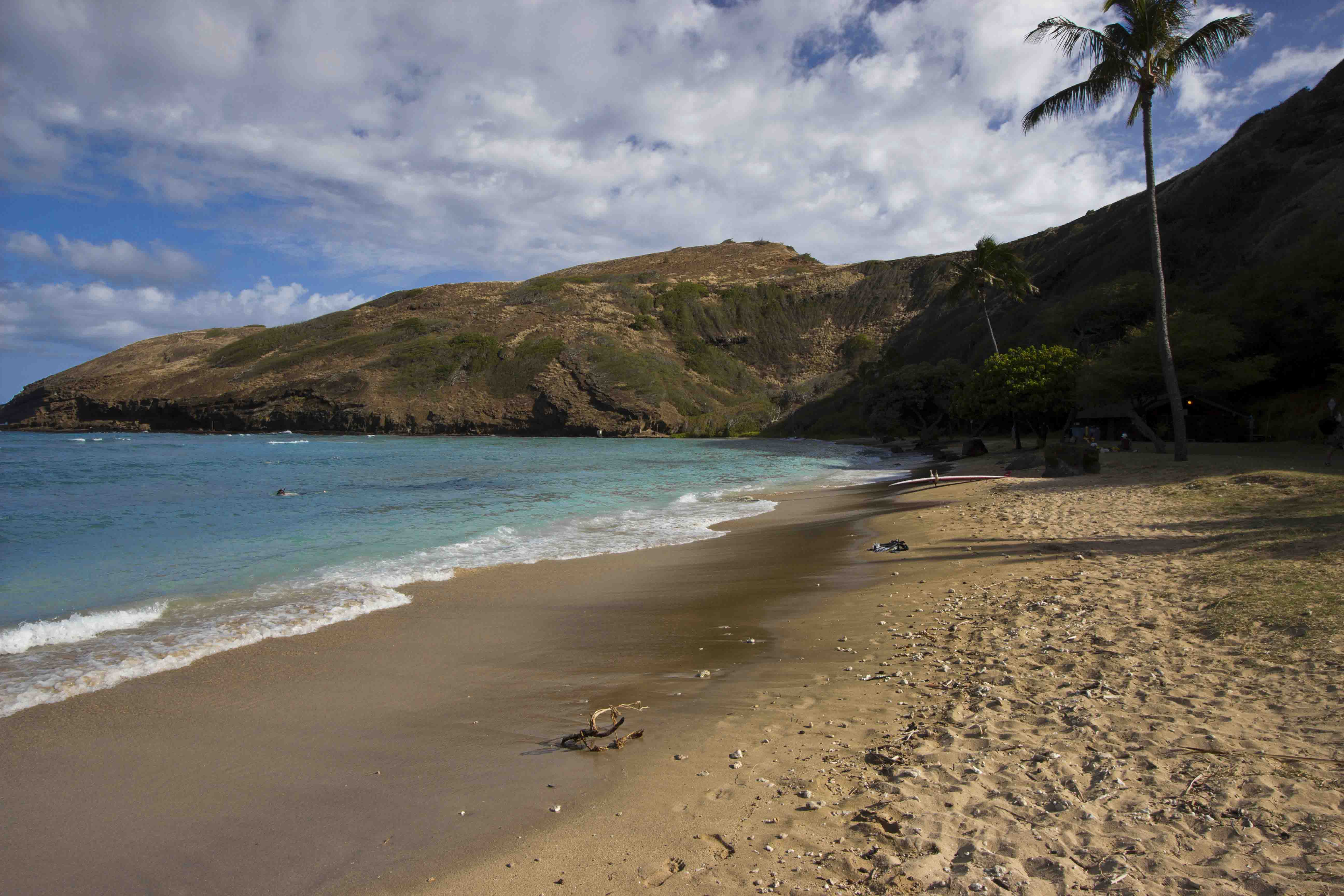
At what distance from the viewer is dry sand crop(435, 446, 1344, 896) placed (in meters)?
2.99

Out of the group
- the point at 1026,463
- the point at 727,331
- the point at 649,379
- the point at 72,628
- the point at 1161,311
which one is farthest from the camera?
the point at 727,331

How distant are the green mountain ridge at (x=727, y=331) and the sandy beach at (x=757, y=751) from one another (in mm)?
26566

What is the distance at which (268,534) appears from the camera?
1511 cm

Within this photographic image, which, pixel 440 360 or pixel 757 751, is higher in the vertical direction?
pixel 440 360

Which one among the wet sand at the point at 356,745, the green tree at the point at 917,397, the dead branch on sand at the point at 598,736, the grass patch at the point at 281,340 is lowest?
the wet sand at the point at 356,745

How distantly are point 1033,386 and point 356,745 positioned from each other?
31.6 meters

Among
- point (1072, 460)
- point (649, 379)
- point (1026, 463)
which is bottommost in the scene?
point (1026, 463)

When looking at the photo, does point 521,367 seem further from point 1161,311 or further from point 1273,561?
point 1273,561

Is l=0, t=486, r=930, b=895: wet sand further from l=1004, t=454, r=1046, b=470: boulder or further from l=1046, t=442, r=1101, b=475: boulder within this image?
l=1004, t=454, r=1046, b=470: boulder

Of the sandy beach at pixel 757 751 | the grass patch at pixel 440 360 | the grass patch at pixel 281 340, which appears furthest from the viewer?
the grass patch at pixel 281 340

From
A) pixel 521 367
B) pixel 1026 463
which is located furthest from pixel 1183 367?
pixel 521 367

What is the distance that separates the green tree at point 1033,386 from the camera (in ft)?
101

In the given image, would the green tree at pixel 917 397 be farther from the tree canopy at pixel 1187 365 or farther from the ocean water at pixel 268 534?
the tree canopy at pixel 1187 365

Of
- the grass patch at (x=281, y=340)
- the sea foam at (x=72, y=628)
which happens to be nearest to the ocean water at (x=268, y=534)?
the sea foam at (x=72, y=628)
